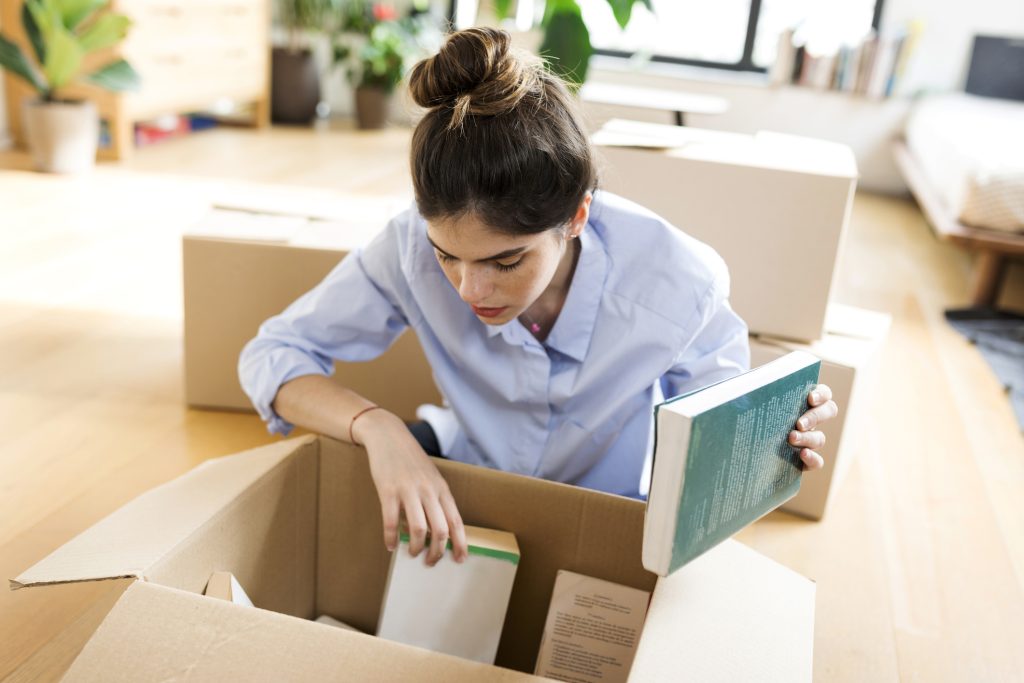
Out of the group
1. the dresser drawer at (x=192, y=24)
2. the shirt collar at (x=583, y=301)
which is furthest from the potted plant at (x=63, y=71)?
the shirt collar at (x=583, y=301)

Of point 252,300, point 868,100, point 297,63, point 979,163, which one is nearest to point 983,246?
point 979,163

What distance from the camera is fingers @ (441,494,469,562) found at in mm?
889

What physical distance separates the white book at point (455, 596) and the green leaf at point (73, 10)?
114 inches

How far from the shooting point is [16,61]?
3143 mm

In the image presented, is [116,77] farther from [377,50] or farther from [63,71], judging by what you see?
[377,50]

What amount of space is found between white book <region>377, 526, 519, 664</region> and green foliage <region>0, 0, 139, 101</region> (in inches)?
111

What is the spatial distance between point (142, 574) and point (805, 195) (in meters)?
1.05

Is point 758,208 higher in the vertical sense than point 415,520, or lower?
higher

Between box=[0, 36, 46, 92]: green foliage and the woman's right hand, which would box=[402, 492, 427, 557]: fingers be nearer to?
the woman's right hand

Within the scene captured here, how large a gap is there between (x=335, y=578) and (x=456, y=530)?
0.19 meters

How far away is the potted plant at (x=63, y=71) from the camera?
3.14m

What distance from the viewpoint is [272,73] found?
4.75 meters

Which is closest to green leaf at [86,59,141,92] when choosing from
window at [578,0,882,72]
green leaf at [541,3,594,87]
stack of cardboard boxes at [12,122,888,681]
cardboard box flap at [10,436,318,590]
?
green leaf at [541,3,594,87]

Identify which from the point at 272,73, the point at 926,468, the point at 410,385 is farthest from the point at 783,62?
the point at 410,385
